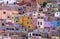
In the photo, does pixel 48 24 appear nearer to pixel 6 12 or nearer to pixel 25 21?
pixel 25 21

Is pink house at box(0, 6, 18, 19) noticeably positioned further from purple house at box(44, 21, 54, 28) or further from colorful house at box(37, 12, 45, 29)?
purple house at box(44, 21, 54, 28)

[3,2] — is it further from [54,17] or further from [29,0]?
[54,17]

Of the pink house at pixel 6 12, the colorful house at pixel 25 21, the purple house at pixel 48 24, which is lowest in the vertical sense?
the purple house at pixel 48 24

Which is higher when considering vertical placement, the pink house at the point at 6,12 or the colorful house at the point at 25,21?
the pink house at the point at 6,12

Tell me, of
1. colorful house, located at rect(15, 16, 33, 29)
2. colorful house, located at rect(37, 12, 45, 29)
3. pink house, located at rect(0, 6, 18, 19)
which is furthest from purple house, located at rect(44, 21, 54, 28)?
pink house, located at rect(0, 6, 18, 19)

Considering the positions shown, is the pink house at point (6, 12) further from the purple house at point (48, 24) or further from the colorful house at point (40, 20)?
the purple house at point (48, 24)

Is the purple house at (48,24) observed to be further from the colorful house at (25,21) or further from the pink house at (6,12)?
the pink house at (6,12)

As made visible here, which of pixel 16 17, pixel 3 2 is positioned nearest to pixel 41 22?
pixel 16 17

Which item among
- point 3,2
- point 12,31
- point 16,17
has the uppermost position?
point 3,2

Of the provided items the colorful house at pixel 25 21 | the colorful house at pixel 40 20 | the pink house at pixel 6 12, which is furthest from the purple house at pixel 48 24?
the pink house at pixel 6 12

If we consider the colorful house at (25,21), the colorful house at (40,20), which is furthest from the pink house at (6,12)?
the colorful house at (40,20)

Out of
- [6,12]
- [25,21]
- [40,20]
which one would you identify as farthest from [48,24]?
[6,12]
